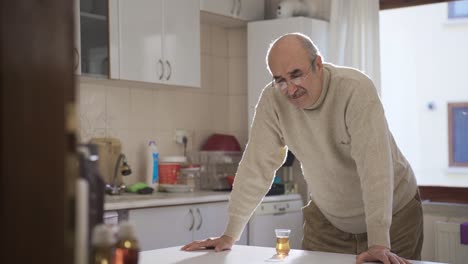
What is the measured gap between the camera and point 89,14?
3.79 metres

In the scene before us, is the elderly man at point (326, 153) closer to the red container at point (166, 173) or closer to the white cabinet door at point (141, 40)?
the white cabinet door at point (141, 40)

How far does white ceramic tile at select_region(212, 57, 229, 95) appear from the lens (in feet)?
16.7

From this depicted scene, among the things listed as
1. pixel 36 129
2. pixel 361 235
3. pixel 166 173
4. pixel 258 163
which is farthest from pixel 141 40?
pixel 36 129

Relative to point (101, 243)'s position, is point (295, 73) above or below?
above

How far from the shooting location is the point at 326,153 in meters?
2.47

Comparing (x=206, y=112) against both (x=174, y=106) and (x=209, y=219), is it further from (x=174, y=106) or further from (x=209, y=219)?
(x=209, y=219)

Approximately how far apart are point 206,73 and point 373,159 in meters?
2.91

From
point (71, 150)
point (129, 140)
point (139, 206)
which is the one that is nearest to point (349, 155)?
point (139, 206)

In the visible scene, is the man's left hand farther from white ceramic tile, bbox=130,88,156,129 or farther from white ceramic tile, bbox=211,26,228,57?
white ceramic tile, bbox=211,26,228,57

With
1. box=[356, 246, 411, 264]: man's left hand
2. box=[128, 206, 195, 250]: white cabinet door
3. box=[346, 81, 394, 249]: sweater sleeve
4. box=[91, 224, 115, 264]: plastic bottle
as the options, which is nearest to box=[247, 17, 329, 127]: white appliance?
box=[128, 206, 195, 250]: white cabinet door

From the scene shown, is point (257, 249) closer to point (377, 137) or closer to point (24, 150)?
point (377, 137)

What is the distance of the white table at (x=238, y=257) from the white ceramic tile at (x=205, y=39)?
280 centimetres

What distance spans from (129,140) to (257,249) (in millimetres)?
2204

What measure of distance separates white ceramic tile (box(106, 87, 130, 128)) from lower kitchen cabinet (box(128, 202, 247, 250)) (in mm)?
765
